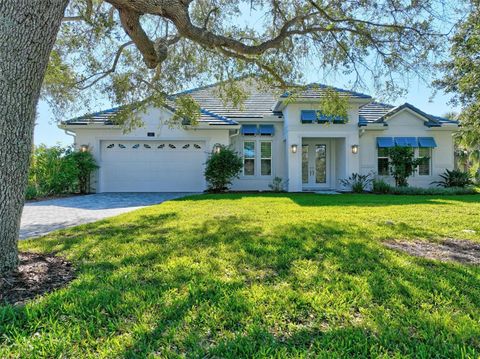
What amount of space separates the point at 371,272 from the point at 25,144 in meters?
4.12

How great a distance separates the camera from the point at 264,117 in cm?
1686

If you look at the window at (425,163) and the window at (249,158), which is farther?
the window at (425,163)

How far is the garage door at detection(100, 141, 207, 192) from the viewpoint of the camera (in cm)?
1577

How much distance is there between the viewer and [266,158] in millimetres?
17219

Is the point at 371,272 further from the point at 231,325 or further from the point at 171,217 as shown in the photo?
the point at 171,217

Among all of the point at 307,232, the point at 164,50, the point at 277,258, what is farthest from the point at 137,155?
the point at 277,258

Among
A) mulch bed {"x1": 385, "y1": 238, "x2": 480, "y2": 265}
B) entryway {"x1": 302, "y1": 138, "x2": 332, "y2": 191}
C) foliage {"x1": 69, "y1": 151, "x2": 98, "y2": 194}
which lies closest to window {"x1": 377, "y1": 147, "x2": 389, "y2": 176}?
entryway {"x1": 302, "y1": 138, "x2": 332, "y2": 191}

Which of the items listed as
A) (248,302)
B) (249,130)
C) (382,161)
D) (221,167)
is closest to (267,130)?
(249,130)

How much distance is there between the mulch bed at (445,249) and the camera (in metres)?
4.23

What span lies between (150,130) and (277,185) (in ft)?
23.8

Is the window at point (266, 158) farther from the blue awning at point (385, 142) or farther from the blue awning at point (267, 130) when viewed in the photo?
the blue awning at point (385, 142)

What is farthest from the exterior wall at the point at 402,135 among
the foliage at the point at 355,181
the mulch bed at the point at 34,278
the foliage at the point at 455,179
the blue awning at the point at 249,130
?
the mulch bed at the point at 34,278

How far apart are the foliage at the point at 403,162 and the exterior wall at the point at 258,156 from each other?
18.7 ft

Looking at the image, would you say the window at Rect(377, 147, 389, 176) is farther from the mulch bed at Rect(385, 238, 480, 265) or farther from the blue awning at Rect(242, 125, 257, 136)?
the mulch bed at Rect(385, 238, 480, 265)
